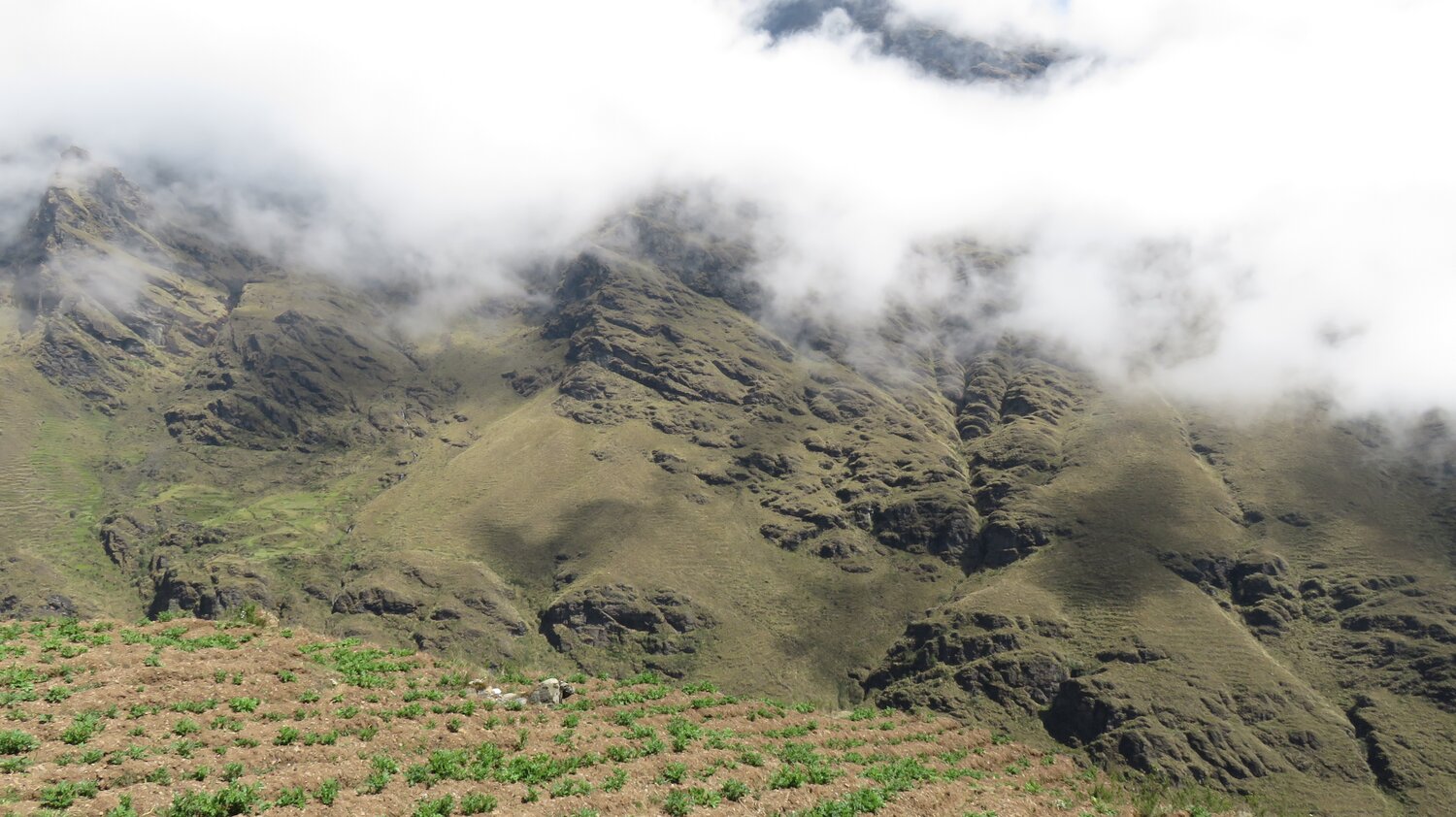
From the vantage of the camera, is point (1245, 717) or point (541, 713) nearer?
point (541, 713)

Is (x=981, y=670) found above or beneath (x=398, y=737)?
beneath

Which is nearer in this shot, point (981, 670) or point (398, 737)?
point (398, 737)

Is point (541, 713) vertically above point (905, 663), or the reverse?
point (541, 713)

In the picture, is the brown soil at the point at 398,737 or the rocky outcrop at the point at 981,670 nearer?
the brown soil at the point at 398,737

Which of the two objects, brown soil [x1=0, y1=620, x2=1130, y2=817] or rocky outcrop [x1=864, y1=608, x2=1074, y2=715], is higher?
brown soil [x1=0, y1=620, x2=1130, y2=817]

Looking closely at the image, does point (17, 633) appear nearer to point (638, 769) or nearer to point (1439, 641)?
point (638, 769)

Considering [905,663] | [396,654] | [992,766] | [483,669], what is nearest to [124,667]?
[396,654]

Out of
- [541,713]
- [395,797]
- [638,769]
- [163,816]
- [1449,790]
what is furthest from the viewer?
[1449,790]

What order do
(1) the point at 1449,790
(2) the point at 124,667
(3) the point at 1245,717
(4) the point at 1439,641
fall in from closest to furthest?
(2) the point at 124,667
(1) the point at 1449,790
(3) the point at 1245,717
(4) the point at 1439,641

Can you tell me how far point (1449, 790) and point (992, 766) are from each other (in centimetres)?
18040

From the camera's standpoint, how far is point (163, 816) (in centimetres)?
1725

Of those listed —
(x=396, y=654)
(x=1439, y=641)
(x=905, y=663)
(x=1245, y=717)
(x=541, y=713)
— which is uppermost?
(x=541, y=713)

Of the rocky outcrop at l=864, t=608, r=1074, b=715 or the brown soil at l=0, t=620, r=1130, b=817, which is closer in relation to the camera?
the brown soil at l=0, t=620, r=1130, b=817

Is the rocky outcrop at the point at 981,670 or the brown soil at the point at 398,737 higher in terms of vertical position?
the brown soil at the point at 398,737
